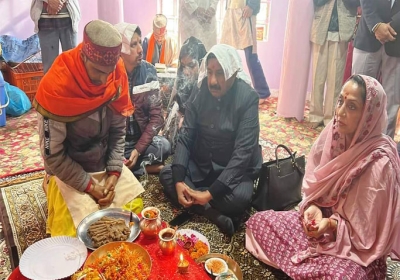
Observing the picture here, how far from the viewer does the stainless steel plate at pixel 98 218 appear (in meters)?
1.69

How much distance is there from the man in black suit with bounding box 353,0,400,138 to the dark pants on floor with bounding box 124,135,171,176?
1874 mm

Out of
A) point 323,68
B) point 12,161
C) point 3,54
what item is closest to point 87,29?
point 12,161

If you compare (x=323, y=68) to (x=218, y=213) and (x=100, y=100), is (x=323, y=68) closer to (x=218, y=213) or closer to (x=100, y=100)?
(x=218, y=213)

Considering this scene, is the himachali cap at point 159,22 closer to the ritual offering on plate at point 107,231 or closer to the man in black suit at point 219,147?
the man in black suit at point 219,147

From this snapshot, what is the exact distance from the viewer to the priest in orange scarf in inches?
71.0

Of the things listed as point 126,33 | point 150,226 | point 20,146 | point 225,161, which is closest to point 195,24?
point 126,33

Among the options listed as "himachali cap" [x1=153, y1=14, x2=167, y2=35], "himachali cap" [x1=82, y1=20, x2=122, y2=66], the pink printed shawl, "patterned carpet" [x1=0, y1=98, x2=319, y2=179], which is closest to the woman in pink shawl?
the pink printed shawl

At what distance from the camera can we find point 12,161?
3238 mm

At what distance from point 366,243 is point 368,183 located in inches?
10.4

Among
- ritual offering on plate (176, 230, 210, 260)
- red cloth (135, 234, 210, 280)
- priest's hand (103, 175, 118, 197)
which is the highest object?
priest's hand (103, 175, 118, 197)

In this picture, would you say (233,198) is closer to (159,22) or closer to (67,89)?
(67,89)

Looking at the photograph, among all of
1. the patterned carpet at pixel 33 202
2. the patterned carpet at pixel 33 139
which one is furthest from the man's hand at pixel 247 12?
the patterned carpet at pixel 33 202

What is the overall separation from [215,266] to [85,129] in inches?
36.9

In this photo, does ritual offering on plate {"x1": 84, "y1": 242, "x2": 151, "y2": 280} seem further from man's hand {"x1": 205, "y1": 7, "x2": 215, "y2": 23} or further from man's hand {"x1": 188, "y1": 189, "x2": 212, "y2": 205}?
man's hand {"x1": 205, "y1": 7, "x2": 215, "y2": 23}
